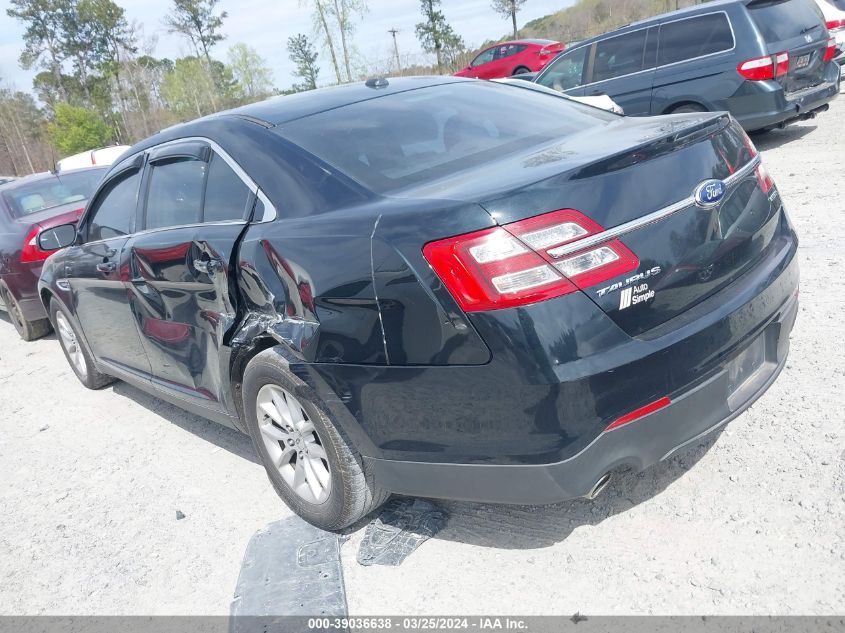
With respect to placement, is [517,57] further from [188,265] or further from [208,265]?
[208,265]

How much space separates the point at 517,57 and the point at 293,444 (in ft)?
64.6

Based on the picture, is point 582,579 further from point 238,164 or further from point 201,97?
point 201,97

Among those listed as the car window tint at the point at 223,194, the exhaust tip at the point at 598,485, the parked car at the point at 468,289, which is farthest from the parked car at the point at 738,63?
the exhaust tip at the point at 598,485

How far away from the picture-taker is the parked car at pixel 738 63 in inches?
315

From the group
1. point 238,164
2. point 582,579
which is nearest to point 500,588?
point 582,579

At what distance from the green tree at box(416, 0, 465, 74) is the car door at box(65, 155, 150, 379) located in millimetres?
36916

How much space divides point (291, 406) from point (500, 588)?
103 cm

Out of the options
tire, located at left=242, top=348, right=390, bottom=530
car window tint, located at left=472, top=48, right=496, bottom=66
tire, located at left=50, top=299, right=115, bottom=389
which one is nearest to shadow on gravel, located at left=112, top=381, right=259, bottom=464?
tire, located at left=50, top=299, right=115, bottom=389

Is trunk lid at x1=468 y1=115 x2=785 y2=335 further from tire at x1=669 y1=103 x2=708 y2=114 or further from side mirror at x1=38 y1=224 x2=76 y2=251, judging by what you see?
tire at x1=669 y1=103 x2=708 y2=114

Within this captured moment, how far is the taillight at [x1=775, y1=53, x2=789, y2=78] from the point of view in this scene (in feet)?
26.1

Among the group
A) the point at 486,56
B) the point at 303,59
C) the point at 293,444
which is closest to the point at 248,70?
the point at 303,59

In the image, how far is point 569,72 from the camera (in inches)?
401

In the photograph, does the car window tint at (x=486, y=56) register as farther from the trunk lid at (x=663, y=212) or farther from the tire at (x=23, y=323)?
the trunk lid at (x=663, y=212)

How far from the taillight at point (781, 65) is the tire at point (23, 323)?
8.08 meters
